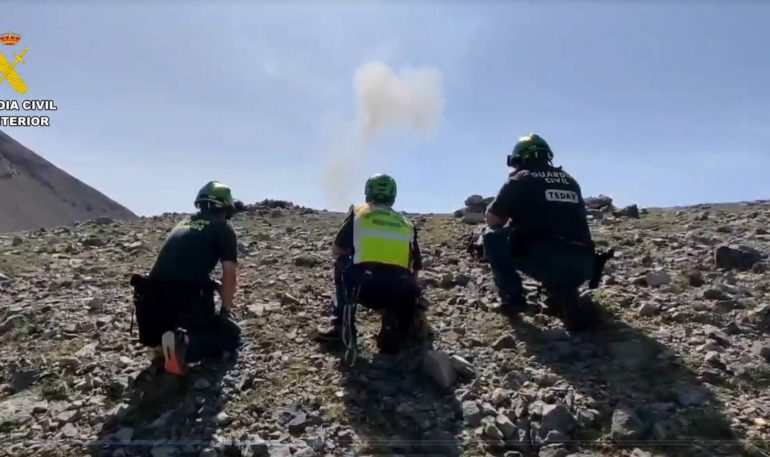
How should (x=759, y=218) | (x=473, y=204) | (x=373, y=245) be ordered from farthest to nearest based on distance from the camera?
1. (x=473, y=204)
2. (x=759, y=218)
3. (x=373, y=245)

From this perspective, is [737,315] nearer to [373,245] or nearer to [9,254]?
[373,245]

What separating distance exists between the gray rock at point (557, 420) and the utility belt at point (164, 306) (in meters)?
3.89

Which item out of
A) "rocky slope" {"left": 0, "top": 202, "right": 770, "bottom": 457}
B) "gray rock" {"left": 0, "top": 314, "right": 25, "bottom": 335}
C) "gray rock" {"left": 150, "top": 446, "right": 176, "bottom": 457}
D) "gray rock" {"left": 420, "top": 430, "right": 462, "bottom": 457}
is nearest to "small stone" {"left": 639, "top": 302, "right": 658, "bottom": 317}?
"rocky slope" {"left": 0, "top": 202, "right": 770, "bottom": 457}

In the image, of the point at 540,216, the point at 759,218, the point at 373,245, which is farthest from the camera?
the point at 759,218

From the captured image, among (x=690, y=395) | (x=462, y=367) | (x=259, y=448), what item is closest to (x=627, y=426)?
(x=690, y=395)

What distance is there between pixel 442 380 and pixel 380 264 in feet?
4.55

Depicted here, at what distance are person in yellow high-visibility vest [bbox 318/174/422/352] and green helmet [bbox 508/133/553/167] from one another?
5.95ft

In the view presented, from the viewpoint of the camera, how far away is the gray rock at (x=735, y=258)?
953cm

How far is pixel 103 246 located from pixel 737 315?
1247 centimetres

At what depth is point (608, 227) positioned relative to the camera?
45.6 ft

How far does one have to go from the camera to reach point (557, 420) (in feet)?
19.4

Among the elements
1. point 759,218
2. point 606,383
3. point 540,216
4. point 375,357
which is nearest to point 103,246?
point 375,357

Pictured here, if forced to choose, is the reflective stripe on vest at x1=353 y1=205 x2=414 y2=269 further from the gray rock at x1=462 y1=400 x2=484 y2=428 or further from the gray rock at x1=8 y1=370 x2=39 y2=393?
the gray rock at x1=8 y1=370 x2=39 y2=393

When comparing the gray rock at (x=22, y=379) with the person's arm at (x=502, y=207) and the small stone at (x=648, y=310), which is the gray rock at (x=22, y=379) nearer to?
the person's arm at (x=502, y=207)
